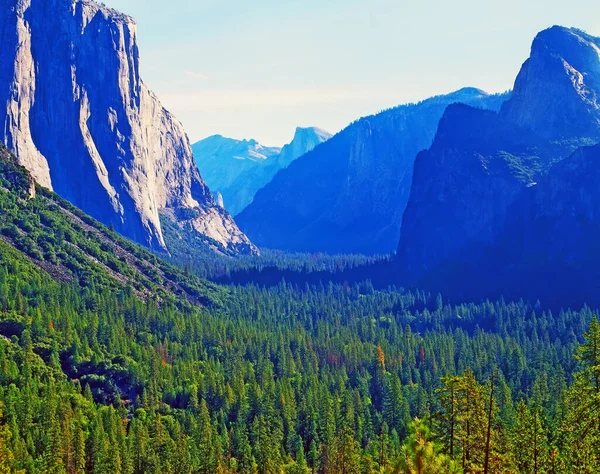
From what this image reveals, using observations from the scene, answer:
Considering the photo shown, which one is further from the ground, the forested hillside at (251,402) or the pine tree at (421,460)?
the pine tree at (421,460)

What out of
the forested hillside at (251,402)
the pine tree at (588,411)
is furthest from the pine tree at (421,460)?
the pine tree at (588,411)

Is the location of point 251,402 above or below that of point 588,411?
below

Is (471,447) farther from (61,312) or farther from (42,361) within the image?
(61,312)

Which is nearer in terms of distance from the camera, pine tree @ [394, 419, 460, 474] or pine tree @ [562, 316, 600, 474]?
pine tree @ [394, 419, 460, 474]

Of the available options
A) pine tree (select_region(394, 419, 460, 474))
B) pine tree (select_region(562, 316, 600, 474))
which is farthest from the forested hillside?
pine tree (select_region(394, 419, 460, 474))

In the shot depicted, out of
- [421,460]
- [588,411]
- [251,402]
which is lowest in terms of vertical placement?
[251,402]

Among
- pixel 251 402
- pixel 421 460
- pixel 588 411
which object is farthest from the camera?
pixel 251 402

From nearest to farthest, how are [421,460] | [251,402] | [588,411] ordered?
[421,460], [588,411], [251,402]

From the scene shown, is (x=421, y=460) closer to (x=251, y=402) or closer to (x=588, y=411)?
(x=588, y=411)

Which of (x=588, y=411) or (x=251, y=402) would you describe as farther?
(x=251, y=402)

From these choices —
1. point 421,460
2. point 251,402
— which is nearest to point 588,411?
point 421,460

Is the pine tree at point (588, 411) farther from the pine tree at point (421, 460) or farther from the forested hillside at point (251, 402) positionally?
the pine tree at point (421, 460)

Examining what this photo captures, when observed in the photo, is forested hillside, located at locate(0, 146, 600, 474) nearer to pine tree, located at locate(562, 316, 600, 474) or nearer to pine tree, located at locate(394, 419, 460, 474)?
pine tree, located at locate(562, 316, 600, 474)

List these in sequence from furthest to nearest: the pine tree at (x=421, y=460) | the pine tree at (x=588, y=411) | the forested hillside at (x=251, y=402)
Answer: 1. the forested hillside at (x=251, y=402)
2. the pine tree at (x=588, y=411)
3. the pine tree at (x=421, y=460)
